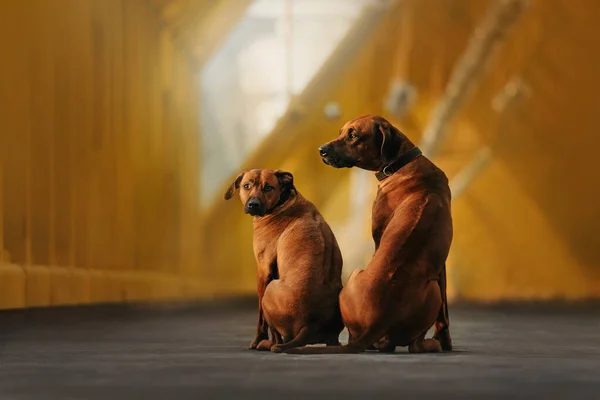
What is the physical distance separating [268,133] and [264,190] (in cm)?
1735

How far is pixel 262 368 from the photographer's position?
540cm

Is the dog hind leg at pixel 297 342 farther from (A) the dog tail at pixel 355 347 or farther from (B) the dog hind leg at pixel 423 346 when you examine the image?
(B) the dog hind leg at pixel 423 346

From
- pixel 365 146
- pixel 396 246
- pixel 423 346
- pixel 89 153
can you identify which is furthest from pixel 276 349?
pixel 89 153

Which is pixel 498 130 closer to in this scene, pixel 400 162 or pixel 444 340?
pixel 444 340

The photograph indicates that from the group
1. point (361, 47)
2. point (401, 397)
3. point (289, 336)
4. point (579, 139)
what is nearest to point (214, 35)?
point (361, 47)

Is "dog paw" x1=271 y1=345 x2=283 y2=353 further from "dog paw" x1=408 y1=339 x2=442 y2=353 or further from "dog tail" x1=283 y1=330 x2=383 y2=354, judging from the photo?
"dog paw" x1=408 y1=339 x2=442 y2=353

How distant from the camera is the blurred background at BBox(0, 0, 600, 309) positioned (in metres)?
11.8

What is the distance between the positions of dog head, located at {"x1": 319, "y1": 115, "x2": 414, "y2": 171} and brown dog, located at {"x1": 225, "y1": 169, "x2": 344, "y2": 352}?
376mm

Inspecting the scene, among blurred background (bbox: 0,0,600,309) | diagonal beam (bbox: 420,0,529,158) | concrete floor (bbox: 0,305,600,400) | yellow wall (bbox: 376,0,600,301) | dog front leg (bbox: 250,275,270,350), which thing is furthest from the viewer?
yellow wall (bbox: 376,0,600,301)

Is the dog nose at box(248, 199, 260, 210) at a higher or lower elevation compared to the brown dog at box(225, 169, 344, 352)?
higher

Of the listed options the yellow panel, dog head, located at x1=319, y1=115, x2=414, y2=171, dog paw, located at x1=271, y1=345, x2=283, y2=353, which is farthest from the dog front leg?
the yellow panel

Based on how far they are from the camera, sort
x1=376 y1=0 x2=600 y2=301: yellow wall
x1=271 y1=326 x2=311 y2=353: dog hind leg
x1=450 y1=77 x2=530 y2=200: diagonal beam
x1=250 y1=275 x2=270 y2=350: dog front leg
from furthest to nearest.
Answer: x1=450 y1=77 x2=530 y2=200: diagonal beam, x1=376 y1=0 x2=600 y2=301: yellow wall, x1=250 y1=275 x2=270 y2=350: dog front leg, x1=271 y1=326 x2=311 y2=353: dog hind leg

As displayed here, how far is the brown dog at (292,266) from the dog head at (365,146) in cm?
38

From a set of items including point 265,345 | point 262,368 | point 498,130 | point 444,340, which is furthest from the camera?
point 498,130
